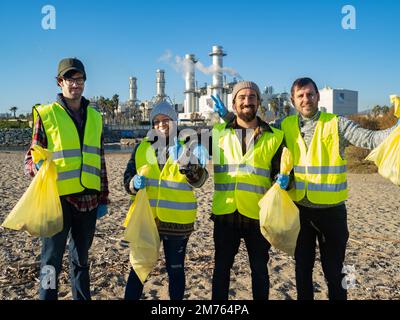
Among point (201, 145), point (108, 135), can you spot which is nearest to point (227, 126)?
point (201, 145)

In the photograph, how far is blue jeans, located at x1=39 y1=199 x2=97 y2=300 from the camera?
2.92 metres

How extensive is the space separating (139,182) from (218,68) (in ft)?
204

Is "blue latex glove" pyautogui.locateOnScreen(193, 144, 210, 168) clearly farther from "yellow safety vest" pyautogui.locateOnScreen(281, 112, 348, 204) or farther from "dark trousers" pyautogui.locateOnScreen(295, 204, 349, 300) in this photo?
"dark trousers" pyautogui.locateOnScreen(295, 204, 349, 300)

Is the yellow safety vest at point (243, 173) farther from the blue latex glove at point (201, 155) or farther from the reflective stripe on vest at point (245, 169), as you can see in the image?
the blue latex glove at point (201, 155)

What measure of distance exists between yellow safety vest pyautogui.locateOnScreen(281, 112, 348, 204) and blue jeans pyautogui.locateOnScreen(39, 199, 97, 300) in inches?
68.9

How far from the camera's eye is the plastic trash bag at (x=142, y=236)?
2.93 m

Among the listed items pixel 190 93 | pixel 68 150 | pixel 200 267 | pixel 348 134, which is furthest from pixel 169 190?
pixel 190 93

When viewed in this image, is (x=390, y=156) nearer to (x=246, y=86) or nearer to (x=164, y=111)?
(x=246, y=86)

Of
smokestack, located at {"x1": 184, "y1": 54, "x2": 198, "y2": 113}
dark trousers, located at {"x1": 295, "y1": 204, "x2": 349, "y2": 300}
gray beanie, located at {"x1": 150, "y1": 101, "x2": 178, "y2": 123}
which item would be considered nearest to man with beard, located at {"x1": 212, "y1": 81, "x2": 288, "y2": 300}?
dark trousers, located at {"x1": 295, "y1": 204, "x2": 349, "y2": 300}

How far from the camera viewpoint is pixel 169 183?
300 cm

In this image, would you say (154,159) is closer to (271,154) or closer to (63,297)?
(271,154)

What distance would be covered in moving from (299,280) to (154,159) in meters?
1.61
